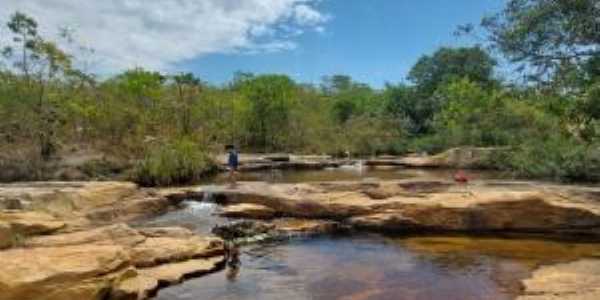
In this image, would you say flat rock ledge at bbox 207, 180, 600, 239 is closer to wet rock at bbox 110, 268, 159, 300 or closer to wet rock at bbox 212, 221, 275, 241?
wet rock at bbox 212, 221, 275, 241

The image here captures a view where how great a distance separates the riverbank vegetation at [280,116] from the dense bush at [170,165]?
0.16 ft

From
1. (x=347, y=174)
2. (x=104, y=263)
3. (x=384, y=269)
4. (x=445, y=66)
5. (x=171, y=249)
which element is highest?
(x=445, y=66)

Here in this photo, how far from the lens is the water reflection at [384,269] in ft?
36.1

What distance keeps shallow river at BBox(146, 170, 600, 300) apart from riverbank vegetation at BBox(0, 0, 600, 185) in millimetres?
3169

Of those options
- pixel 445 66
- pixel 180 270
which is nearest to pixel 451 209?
pixel 180 270

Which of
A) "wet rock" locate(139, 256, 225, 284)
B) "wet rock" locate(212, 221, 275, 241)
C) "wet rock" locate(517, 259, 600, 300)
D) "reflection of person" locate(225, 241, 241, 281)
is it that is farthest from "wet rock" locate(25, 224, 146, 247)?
"wet rock" locate(517, 259, 600, 300)

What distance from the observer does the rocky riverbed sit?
9859 mm

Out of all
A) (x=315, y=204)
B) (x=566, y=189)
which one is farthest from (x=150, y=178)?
(x=566, y=189)

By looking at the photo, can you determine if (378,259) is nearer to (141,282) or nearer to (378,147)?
(141,282)

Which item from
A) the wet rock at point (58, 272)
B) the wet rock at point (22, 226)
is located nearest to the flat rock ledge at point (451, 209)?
the wet rock at point (22, 226)

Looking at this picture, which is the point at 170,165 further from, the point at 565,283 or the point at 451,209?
the point at 565,283

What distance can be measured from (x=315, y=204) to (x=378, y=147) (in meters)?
30.4

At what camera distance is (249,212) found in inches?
689

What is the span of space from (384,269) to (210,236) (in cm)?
378
